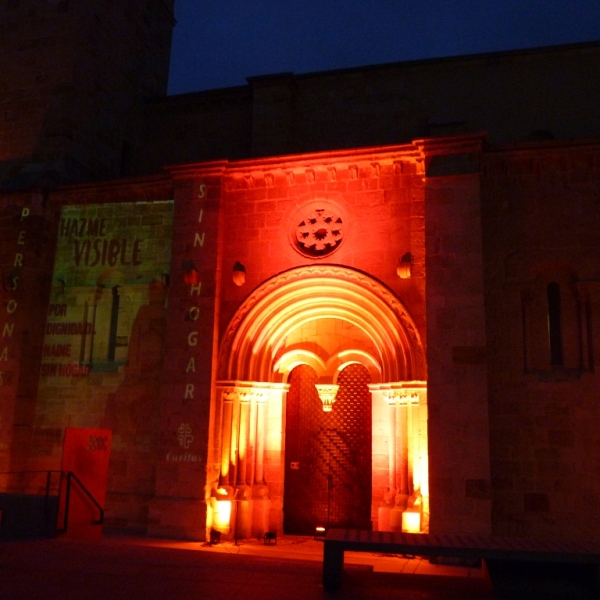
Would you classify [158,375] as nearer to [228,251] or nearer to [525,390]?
[228,251]

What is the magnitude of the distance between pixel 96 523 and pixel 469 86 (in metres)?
10.3

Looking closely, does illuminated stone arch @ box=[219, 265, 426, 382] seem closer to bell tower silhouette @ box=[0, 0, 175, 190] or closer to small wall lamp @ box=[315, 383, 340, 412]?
small wall lamp @ box=[315, 383, 340, 412]

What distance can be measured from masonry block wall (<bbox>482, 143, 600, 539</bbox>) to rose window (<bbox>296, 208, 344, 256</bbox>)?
85.9 inches

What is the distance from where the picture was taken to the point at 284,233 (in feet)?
33.5

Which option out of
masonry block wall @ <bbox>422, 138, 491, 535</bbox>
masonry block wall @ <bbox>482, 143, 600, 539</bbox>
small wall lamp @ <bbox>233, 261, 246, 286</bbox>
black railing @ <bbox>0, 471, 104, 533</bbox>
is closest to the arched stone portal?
small wall lamp @ <bbox>233, 261, 246, 286</bbox>

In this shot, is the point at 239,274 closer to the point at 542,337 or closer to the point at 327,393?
the point at 327,393

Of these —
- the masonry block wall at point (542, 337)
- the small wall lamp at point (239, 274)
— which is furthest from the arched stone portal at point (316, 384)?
the masonry block wall at point (542, 337)

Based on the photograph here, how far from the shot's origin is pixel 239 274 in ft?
33.2

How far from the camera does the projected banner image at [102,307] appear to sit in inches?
420

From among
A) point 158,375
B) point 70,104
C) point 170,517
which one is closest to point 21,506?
point 170,517

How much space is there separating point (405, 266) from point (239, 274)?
2550 millimetres

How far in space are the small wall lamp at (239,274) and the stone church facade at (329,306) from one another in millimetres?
116

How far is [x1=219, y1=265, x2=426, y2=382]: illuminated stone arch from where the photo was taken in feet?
30.9

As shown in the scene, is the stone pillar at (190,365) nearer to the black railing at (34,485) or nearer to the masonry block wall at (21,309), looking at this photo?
the black railing at (34,485)
